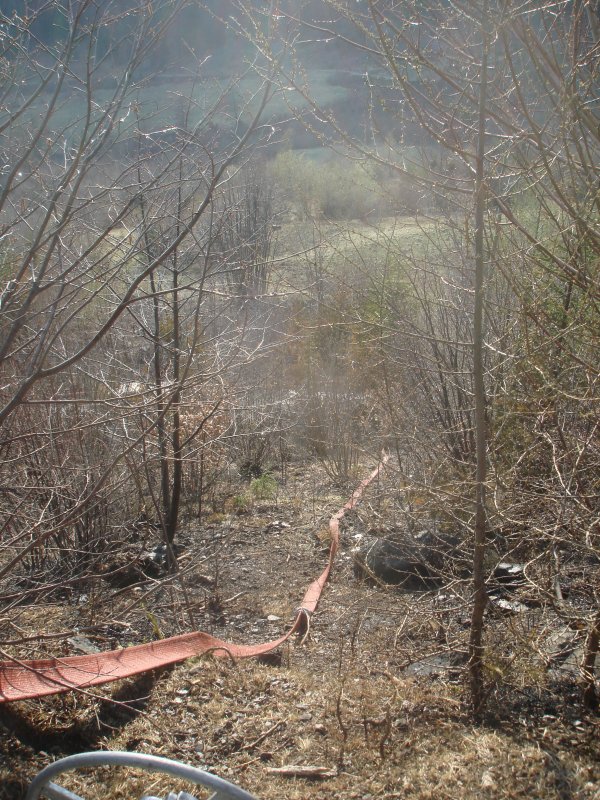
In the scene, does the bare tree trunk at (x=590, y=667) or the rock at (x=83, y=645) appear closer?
the bare tree trunk at (x=590, y=667)

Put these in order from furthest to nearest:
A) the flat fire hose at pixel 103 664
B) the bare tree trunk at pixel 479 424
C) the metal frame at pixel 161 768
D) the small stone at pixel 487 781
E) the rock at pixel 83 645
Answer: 1. the rock at pixel 83 645
2. the flat fire hose at pixel 103 664
3. the bare tree trunk at pixel 479 424
4. the small stone at pixel 487 781
5. the metal frame at pixel 161 768

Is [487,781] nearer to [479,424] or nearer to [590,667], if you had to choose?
[590,667]

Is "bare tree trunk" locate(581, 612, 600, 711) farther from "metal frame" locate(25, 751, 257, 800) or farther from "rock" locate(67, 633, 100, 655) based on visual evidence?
"rock" locate(67, 633, 100, 655)

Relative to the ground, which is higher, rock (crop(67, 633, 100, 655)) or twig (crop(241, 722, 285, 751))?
rock (crop(67, 633, 100, 655))

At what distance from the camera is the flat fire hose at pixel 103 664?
11.4ft

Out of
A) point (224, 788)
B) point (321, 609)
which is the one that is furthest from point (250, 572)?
point (224, 788)

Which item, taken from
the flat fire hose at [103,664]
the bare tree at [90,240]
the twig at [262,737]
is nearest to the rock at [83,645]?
the flat fire hose at [103,664]

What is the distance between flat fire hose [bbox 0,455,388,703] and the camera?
136 inches

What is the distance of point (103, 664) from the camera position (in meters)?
3.90

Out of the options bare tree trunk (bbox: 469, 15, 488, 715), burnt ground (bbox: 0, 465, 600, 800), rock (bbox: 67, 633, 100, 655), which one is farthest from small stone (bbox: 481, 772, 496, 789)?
rock (bbox: 67, 633, 100, 655)

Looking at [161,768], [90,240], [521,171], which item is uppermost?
[90,240]

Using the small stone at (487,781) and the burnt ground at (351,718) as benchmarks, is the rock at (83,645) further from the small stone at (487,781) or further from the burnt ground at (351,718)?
the small stone at (487,781)

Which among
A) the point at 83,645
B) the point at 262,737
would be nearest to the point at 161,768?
the point at 262,737

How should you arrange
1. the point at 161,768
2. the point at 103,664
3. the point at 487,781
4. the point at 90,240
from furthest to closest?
→ the point at 90,240 → the point at 103,664 → the point at 487,781 → the point at 161,768
